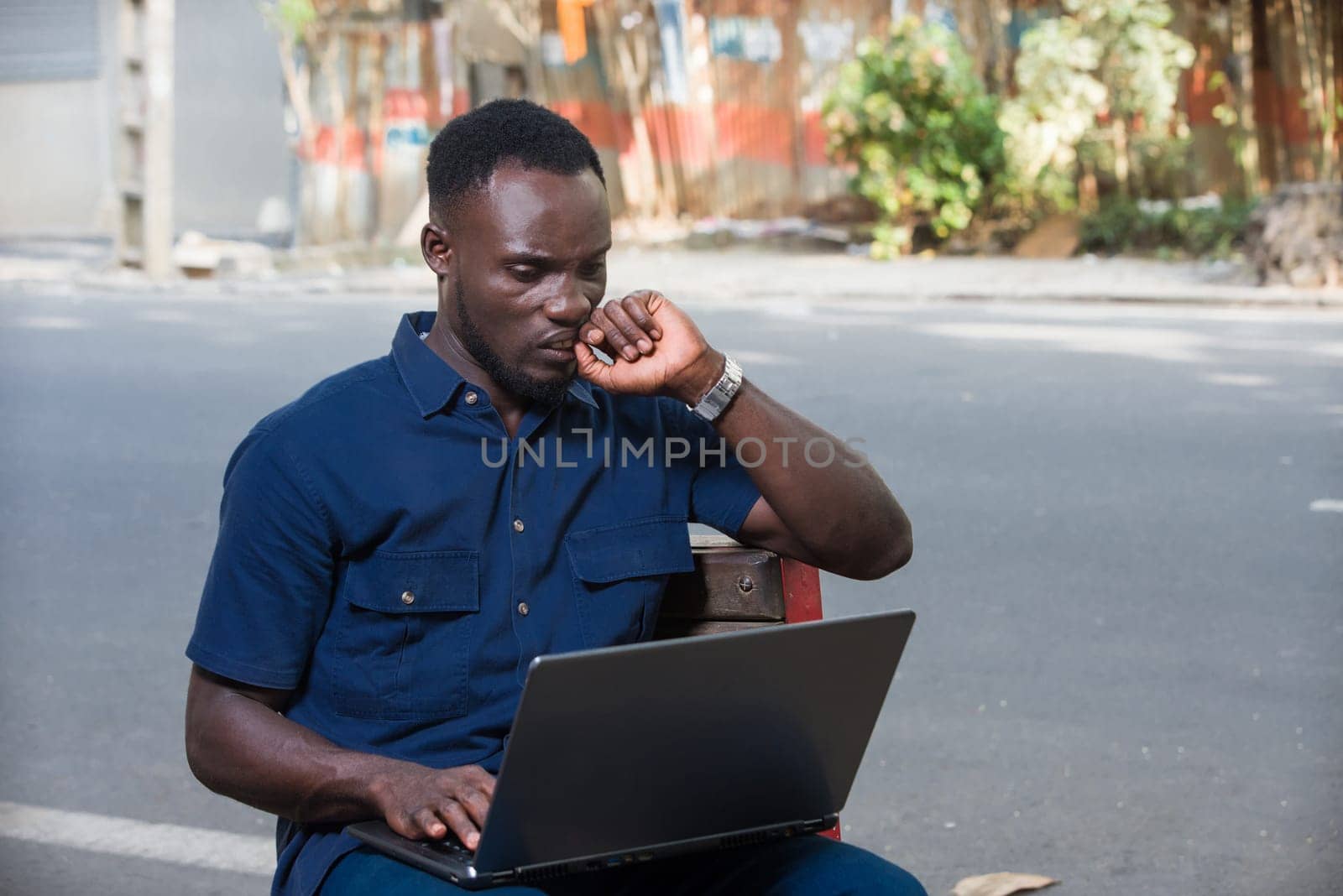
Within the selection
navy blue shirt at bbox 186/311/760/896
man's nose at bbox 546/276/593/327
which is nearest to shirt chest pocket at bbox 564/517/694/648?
navy blue shirt at bbox 186/311/760/896

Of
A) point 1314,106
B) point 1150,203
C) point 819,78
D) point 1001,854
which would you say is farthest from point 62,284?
point 1001,854

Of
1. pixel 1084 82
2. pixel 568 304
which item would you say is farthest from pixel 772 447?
pixel 1084 82

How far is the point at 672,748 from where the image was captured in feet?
6.40

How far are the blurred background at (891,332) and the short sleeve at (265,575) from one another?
1519mm

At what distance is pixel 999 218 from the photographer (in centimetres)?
1694

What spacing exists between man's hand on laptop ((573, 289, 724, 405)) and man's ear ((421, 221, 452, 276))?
0.23m

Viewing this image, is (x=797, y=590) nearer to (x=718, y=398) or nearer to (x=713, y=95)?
(x=718, y=398)

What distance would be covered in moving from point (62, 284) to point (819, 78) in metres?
8.33

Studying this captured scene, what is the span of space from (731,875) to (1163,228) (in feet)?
48.6

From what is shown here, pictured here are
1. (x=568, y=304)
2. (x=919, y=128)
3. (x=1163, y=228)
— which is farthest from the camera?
(x=919, y=128)

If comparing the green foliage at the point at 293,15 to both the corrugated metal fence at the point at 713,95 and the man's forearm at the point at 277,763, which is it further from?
the man's forearm at the point at 277,763

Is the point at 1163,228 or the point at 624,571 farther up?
the point at 1163,228

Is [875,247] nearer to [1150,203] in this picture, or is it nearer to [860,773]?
[1150,203]

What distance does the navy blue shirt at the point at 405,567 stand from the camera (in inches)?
85.9
